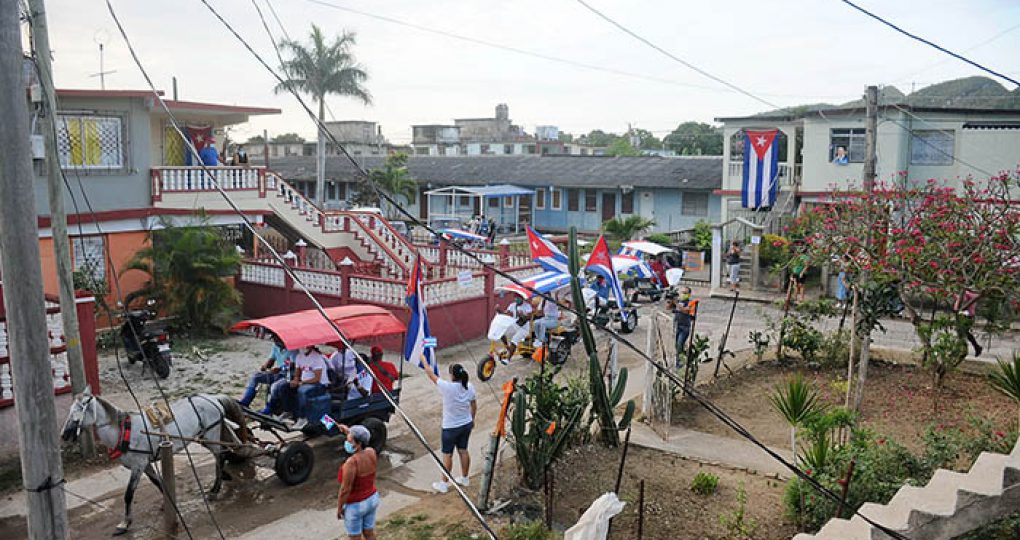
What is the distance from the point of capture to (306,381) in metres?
11.3

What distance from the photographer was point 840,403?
13.7m

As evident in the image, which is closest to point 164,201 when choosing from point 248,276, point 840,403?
point 248,276

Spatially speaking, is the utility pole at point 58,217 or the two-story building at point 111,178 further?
the two-story building at point 111,178

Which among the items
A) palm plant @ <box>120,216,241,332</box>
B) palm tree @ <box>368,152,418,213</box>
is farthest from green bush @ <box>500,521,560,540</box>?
palm tree @ <box>368,152,418,213</box>

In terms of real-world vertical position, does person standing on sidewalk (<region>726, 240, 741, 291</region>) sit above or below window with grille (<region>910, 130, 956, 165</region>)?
below

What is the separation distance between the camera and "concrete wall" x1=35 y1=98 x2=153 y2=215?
18672 millimetres

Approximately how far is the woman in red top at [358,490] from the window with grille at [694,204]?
3165 cm

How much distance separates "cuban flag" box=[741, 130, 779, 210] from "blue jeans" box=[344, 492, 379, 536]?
2202 centimetres

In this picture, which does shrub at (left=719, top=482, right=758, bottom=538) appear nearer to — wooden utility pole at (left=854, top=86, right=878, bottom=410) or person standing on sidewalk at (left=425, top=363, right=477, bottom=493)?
person standing on sidewalk at (left=425, top=363, right=477, bottom=493)

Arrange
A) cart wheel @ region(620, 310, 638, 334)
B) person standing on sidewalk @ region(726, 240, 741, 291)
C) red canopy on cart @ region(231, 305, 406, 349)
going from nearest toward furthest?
red canopy on cart @ region(231, 305, 406, 349) → cart wheel @ region(620, 310, 638, 334) → person standing on sidewalk @ region(726, 240, 741, 291)

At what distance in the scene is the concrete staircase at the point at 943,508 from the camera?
7.84 m

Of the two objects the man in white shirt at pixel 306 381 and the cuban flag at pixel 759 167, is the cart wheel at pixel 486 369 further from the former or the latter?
the cuban flag at pixel 759 167

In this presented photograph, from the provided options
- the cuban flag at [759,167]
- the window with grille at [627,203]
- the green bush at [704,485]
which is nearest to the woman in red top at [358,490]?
the green bush at [704,485]

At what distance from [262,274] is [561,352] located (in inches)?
321
